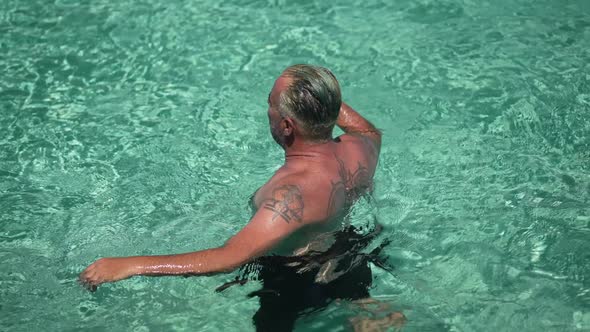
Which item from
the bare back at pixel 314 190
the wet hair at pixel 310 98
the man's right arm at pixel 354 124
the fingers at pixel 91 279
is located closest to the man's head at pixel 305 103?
the wet hair at pixel 310 98

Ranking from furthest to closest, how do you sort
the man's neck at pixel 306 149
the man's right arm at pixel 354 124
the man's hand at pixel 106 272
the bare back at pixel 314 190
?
the man's right arm at pixel 354 124 < the man's neck at pixel 306 149 < the bare back at pixel 314 190 < the man's hand at pixel 106 272

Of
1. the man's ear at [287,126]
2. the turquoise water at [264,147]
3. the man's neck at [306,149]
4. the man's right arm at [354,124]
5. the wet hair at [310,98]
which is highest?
the wet hair at [310,98]

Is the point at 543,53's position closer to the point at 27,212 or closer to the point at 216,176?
the point at 216,176

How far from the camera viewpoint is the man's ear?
137 inches

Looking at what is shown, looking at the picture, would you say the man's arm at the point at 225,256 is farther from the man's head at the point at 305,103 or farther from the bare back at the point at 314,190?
the man's head at the point at 305,103

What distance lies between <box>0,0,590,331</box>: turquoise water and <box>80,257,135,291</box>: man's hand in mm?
890

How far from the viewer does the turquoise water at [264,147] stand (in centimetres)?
428

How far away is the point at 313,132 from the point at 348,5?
14.7 feet

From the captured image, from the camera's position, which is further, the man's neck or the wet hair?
the man's neck

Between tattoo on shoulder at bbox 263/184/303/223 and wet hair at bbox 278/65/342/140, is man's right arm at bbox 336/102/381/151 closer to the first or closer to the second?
wet hair at bbox 278/65/342/140

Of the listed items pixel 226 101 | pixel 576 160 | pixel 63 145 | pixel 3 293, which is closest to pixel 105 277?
pixel 3 293

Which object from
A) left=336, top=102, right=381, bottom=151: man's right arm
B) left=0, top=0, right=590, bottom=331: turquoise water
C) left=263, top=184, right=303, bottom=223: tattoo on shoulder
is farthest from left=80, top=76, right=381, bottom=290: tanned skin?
left=0, top=0, right=590, bottom=331: turquoise water

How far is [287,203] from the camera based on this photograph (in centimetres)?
339

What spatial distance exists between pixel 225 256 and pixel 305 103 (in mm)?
804
